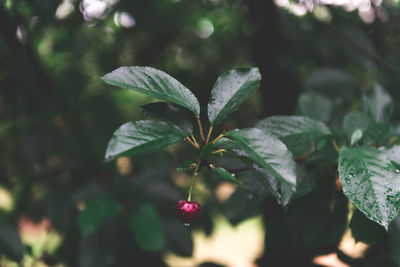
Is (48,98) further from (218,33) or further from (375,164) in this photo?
(375,164)

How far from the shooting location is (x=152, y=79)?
20.8 inches

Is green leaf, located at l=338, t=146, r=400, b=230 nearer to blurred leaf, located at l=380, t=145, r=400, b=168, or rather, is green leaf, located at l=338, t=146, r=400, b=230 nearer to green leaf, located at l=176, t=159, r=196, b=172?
blurred leaf, located at l=380, t=145, r=400, b=168

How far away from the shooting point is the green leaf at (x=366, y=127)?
68 cm

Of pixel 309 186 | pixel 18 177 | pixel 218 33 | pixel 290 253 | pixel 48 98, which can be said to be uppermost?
pixel 309 186

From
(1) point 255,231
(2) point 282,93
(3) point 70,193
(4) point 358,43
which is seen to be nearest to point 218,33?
(2) point 282,93

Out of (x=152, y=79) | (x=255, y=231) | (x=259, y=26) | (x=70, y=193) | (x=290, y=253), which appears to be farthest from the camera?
(x=255, y=231)

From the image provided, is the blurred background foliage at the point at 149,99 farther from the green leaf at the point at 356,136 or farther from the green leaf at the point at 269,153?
the green leaf at the point at 269,153


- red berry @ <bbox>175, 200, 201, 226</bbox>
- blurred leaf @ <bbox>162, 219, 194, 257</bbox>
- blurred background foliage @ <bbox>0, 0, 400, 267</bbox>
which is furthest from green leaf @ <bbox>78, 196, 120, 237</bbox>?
red berry @ <bbox>175, 200, 201, 226</bbox>

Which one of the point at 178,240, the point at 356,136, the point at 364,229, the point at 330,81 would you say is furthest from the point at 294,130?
the point at 178,240

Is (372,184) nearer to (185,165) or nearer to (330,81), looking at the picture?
(185,165)

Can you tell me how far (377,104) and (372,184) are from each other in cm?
41

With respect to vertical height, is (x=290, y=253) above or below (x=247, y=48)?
below

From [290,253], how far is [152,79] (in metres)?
0.78

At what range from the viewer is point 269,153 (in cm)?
48
